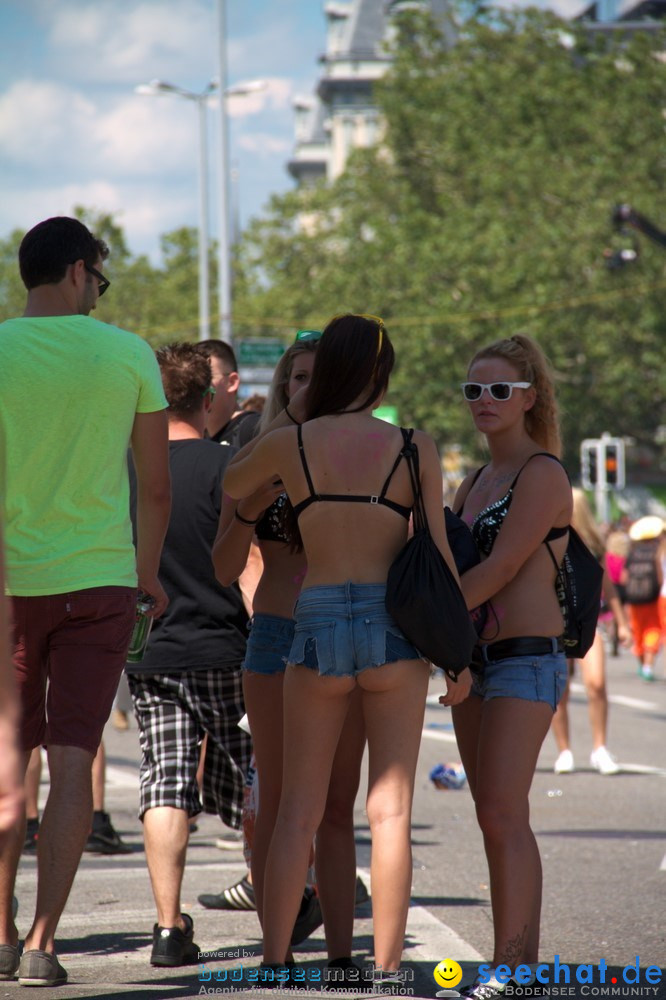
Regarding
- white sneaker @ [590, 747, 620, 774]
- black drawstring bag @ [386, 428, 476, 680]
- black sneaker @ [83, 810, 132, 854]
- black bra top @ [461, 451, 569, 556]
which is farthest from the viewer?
white sneaker @ [590, 747, 620, 774]

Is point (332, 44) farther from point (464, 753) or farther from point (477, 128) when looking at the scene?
point (464, 753)

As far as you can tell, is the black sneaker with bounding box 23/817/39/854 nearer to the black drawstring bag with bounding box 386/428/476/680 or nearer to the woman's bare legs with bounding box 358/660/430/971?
the woman's bare legs with bounding box 358/660/430/971

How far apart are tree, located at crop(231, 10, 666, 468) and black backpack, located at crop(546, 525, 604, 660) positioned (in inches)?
1418

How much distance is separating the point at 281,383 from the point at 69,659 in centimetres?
115

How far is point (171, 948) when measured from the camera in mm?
5230

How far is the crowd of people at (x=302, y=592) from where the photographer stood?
4.33 m

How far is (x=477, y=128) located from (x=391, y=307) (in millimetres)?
6319

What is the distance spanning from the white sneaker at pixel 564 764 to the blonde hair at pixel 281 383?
6.28 meters

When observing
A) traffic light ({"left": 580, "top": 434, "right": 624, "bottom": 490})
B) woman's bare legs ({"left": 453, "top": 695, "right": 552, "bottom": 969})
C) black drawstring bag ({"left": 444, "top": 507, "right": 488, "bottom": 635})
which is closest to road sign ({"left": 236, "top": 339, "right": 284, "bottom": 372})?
traffic light ({"left": 580, "top": 434, "right": 624, "bottom": 490})

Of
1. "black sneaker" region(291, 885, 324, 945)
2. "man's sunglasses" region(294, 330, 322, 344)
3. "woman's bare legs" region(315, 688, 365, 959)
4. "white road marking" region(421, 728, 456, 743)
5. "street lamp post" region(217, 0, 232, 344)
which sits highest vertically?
"street lamp post" region(217, 0, 232, 344)

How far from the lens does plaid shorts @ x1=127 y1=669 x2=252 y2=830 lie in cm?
555

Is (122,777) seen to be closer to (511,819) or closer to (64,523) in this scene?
(64,523)

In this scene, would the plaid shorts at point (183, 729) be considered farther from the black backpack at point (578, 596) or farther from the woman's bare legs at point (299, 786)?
the black backpack at point (578, 596)

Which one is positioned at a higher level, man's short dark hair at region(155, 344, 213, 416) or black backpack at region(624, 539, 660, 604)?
man's short dark hair at region(155, 344, 213, 416)
